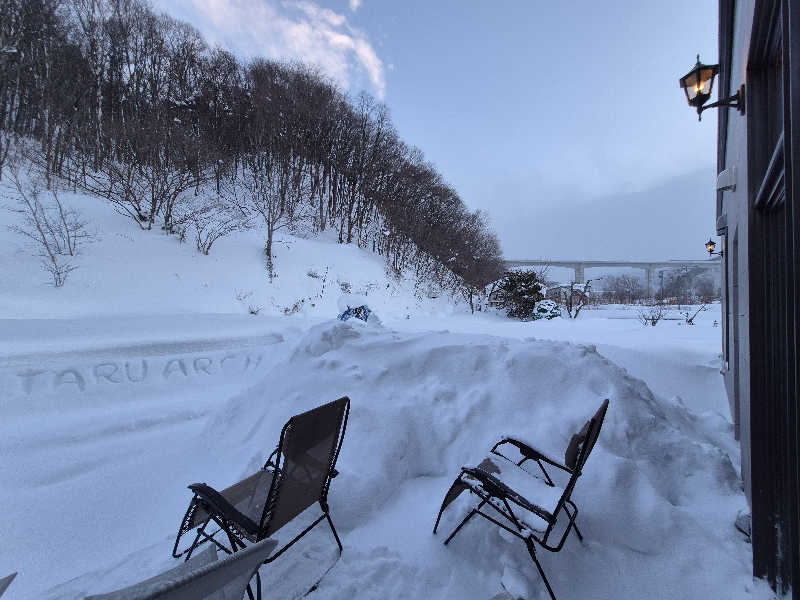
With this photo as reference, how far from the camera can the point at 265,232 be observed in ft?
57.0

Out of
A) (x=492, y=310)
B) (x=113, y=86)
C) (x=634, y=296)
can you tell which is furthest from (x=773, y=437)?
(x=634, y=296)

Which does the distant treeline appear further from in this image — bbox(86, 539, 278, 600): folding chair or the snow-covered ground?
bbox(86, 539, 278, 600): folding chair

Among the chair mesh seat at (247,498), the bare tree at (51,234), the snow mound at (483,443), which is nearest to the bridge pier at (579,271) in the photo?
the snow mound at (483,443)

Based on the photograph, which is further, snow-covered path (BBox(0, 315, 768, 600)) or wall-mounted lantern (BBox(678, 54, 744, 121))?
wall-mounted lantern (BBox(678, 54, 744, 121))

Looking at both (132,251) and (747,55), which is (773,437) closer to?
(747,55)

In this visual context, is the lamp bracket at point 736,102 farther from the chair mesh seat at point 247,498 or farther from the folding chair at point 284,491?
the chair mesh seat at point 247,498

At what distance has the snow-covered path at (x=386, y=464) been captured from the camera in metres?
2.39

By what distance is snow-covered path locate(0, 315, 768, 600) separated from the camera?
2389mm

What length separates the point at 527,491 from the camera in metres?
2.51

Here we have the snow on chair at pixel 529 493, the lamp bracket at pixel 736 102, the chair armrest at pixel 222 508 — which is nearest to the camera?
the chair armrest at pixel 222 508

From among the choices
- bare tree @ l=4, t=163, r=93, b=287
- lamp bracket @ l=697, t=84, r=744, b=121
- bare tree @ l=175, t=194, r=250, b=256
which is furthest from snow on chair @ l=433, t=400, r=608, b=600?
bare tree @ l=175, t=194, r=250, b=256

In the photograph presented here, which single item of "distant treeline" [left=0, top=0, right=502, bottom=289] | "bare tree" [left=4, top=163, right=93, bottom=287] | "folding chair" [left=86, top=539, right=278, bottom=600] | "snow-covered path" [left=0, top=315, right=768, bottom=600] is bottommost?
"snow-covered path" [left=0, top=315, right=768, bottom=600]

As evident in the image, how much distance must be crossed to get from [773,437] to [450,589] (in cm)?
226

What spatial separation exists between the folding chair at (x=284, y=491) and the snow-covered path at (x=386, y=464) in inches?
16.1
